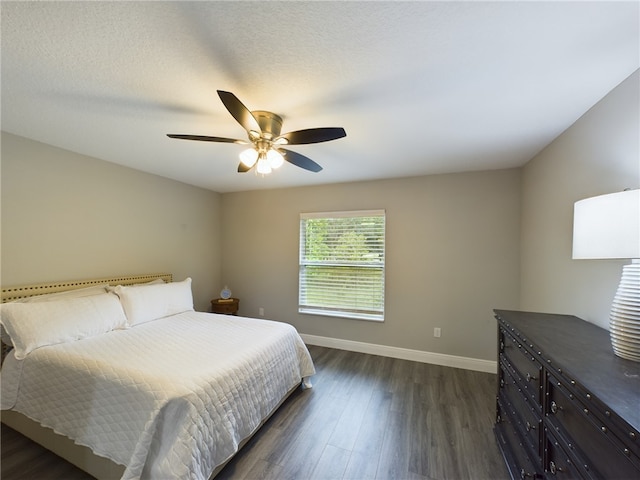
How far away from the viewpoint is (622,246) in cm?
99

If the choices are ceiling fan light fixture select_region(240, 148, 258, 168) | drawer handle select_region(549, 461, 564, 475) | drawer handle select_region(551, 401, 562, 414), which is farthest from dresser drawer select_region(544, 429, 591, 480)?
ceiling fan light fixture select_region(240, 148, 258, 168)

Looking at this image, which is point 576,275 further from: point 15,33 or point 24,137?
point 24,137

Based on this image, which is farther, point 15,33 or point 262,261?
point 262,261

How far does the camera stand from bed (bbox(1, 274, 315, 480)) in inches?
54.4

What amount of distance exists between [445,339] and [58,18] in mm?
3976

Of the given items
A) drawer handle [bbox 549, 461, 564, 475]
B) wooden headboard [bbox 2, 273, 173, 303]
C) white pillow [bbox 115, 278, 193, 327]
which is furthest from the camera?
white pillow [bbox 115, 278, 193, 327]

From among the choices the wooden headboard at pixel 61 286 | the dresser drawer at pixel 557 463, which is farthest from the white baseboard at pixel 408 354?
the wooden headboard at pixel 61 286

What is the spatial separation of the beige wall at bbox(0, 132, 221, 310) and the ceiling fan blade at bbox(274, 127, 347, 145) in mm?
2376

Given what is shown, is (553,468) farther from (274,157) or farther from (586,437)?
(274,157)

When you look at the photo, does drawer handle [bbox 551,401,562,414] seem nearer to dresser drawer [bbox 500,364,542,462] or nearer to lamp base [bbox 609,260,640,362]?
dresser drawer [bbox 500,364,542,462]

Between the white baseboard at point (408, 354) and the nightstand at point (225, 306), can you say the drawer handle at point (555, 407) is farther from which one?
the nightstand at point (225, 306)

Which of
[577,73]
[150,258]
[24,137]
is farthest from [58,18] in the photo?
[150,258]

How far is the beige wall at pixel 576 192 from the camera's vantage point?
4.52 feet

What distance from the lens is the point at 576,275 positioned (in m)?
1.77
